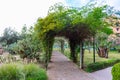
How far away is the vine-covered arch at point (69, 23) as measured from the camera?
45.2 feet

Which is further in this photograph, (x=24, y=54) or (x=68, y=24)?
(x=24, y=54)

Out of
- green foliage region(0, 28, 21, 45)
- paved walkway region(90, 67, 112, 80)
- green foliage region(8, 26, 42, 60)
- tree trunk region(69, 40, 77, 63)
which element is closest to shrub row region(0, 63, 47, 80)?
paved walkway region(90, 67, 112, 80)

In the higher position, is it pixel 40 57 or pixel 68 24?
pixel 68 24

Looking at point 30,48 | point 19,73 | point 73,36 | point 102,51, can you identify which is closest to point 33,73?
point 19,73

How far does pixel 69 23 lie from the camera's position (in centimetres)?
1465

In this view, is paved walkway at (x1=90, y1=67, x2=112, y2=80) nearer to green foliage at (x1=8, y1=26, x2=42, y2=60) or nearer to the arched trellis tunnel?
the arched trellis tunnel

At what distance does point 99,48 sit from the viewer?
23438 mm

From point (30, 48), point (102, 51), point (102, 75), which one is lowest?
point (102, 75)

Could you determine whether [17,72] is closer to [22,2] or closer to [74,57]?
[22,2]

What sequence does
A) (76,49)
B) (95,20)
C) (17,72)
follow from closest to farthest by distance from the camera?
(17,72), (95,20), (76,49)

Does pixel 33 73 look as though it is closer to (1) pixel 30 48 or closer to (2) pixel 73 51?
(1) pixel 30 48

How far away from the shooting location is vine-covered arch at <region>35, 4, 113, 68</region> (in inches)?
542

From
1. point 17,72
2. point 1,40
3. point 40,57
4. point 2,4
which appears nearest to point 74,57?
point 40,57

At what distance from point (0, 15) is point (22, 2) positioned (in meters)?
3.28
